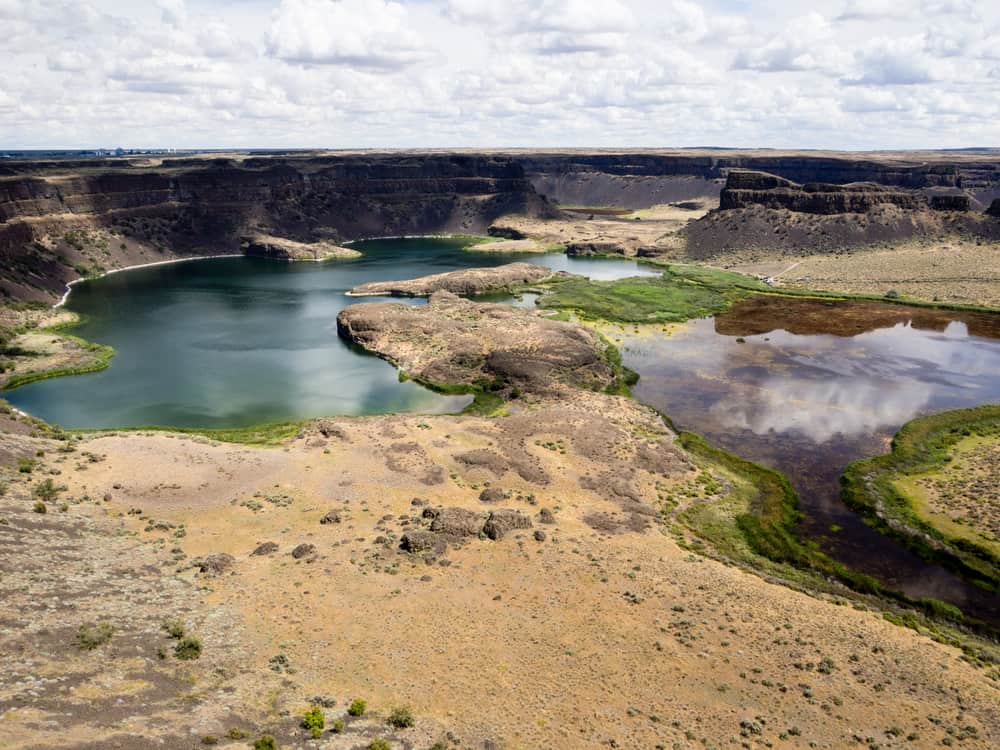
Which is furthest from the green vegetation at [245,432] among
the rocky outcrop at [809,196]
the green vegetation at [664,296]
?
the rocky outcrop at [809,196]

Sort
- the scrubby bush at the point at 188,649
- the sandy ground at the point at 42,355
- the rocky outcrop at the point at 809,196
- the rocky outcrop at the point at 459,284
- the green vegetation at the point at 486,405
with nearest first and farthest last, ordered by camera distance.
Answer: the scrubby bush at the point at 188,649 → the green vegetation at the point at 486,405 → the sandy ground at the point at 42,355 → the rocky outcrop at the point at 459,284 → the rocky outcrop at the point at 809,196

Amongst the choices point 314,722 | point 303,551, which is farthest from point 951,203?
point 314,722

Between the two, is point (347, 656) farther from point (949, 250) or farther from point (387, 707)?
point (949, 250)

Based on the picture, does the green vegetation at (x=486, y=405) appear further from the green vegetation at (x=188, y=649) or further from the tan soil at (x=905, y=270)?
the tan soil at (x=905, y=270)

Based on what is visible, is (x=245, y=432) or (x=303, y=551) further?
(x=245, y=432)

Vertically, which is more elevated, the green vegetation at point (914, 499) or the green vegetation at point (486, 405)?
the green vegetation at point (486, 405)

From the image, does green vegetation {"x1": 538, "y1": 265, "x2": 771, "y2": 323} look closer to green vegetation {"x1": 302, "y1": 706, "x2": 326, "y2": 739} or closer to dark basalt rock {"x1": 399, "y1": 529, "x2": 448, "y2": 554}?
dark basalt rock {"x1": 399, "y1": 529, "x2": 448, "y2": 554}

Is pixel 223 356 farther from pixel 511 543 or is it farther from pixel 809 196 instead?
pixel 809 196

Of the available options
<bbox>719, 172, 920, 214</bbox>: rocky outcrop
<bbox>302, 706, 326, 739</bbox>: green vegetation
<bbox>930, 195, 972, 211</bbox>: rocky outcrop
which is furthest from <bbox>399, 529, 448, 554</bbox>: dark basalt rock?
<bbox>930, 195, 972, 211</bbox>: rocky outcrop
